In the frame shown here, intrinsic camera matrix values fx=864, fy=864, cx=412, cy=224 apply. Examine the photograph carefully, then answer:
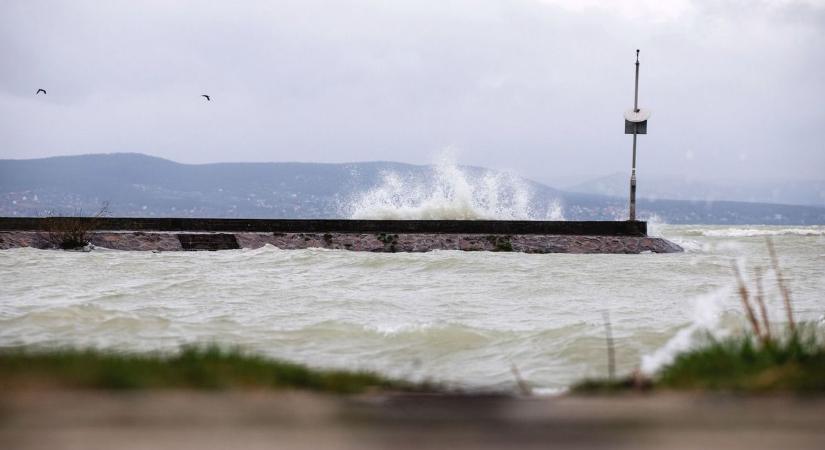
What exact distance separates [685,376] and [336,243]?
20.1 m

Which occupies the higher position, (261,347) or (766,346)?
(766,346)

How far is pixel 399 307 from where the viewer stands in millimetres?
11688

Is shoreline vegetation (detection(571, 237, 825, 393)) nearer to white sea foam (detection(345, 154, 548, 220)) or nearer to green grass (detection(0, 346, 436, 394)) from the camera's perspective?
green grass (detection(0, 346, 436, 394))

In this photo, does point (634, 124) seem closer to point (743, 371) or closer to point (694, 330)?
point (694, 330)

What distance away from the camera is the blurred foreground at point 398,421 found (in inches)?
112

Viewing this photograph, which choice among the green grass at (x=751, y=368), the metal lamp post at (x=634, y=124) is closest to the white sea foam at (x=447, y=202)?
the metal lamp post at (x=634, y=124)

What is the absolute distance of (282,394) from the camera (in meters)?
3.60

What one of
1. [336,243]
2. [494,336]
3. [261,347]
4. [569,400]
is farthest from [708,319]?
[336,243]

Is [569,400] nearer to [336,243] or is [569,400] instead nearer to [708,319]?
[708,319]

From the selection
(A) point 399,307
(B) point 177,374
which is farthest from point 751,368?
(A) point 399,307

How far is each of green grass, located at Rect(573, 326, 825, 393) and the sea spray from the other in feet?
2.26

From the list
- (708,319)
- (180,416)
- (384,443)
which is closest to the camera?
(384,443)

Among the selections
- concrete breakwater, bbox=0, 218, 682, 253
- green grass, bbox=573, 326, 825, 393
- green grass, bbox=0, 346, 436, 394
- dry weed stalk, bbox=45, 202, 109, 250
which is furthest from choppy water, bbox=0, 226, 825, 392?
concrete breakwater, bbox=0, 218, 682, 253

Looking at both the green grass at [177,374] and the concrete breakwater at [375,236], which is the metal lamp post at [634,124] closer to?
the concrete breakwater at [375,236]
